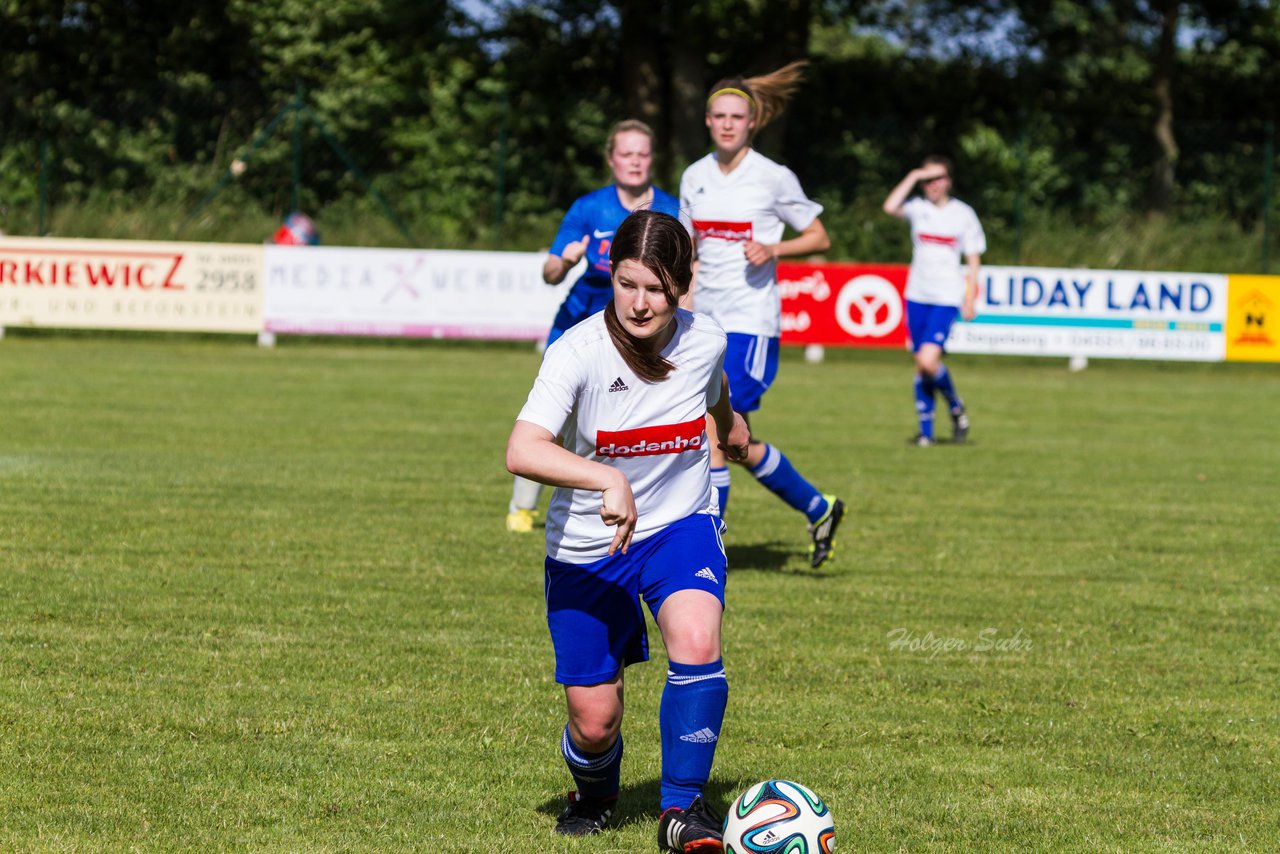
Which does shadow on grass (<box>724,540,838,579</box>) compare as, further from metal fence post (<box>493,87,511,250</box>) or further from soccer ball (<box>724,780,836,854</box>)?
metal fence post (<box>493,87,511,250</box>)

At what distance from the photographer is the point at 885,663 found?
668cm

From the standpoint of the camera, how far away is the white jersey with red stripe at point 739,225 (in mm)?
8664

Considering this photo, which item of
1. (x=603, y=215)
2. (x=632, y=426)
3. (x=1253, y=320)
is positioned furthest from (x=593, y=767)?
(x=1253, y=320)

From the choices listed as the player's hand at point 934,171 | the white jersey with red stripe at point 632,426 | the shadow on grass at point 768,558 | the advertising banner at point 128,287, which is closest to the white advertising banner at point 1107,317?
the player's hand at point 934,171

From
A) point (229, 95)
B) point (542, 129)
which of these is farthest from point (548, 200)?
point (229, 95)

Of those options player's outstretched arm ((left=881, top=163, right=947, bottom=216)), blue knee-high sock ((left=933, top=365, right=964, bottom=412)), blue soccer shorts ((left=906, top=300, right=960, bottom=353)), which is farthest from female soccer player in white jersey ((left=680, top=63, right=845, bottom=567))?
blue soccer shorts ((left=906, top=300, right=960, bottom=353))

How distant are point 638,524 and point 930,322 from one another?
10867mm

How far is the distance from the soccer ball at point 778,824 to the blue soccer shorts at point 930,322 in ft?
35.4

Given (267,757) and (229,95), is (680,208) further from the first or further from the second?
(229,95)

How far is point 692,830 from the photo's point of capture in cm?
425

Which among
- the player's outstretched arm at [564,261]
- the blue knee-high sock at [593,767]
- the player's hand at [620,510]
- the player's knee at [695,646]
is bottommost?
the blue knee-high sock at [593,767]

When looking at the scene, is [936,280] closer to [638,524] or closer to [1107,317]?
[1107,317]

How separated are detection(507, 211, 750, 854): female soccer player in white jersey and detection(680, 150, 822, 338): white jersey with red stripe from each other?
4.06m

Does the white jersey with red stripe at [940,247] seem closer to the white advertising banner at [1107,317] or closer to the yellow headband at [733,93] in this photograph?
the yellow headband at [733,93]
